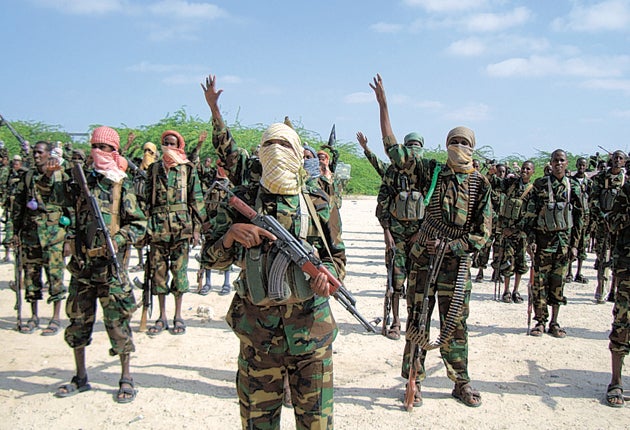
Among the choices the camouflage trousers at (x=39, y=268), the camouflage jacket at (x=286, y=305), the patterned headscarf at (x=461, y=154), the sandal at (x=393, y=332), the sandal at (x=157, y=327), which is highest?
the patterned headscarf at (x=461, y=154)

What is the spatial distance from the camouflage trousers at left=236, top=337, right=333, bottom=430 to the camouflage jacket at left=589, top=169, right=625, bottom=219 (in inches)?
325

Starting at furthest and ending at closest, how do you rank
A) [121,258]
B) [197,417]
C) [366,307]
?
[366,307] → [121,258] → [197,417]

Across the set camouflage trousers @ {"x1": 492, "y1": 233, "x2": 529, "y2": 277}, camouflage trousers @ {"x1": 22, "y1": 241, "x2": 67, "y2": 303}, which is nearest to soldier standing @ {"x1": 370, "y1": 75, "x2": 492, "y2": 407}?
camouflage trousers @ {"x1": 492, "y1": 233, "x2": 529, "y2": 277}

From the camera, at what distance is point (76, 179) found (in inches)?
173

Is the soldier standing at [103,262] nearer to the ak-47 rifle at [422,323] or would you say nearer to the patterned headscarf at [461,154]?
the ak-47 rifle at [422,323]

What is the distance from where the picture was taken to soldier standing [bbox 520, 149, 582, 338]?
6.47m

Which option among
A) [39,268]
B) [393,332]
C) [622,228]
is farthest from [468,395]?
[39,268]

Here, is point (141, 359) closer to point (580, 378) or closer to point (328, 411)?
point (328, 411)

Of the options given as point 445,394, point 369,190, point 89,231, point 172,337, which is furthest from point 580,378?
point 369,190

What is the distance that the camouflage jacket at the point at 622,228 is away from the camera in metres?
4.70

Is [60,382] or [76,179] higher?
[76,179]

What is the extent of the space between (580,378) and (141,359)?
4.95m

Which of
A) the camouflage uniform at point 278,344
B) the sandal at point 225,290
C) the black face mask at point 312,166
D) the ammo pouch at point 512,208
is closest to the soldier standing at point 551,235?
the ammo pouch at point 512,208

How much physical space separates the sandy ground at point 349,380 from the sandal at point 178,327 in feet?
0.31
